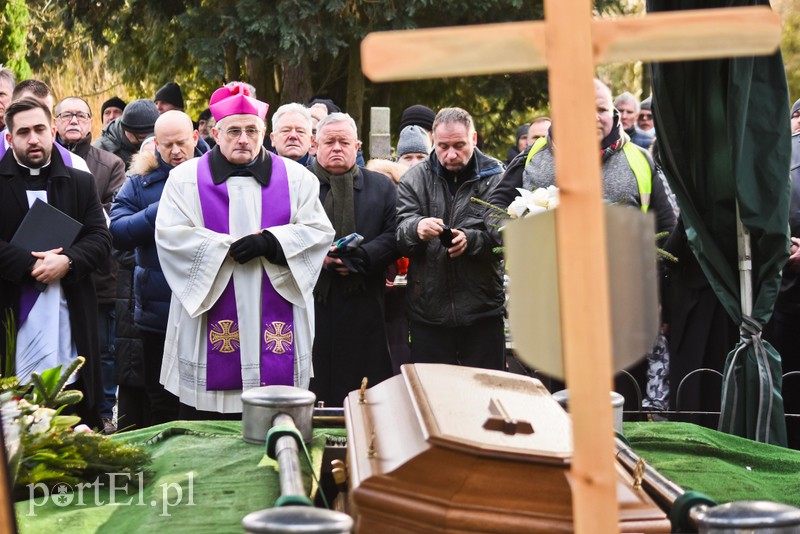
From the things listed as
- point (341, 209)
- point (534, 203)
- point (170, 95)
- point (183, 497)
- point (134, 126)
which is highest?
point (170, 95)

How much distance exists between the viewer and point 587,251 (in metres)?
1.55

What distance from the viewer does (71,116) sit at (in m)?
7.96

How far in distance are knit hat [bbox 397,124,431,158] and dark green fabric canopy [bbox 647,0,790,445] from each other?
4.10 meters

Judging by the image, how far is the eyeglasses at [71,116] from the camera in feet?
26.2

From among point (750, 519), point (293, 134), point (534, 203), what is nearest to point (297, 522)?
point (750, 519)

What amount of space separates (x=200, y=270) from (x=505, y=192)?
5.80 ft

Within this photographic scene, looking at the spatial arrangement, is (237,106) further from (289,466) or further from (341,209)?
(289,466)

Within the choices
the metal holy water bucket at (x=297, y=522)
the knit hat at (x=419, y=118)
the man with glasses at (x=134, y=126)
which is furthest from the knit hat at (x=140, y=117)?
A: the metal holy water bucket at (x=297, y=522)

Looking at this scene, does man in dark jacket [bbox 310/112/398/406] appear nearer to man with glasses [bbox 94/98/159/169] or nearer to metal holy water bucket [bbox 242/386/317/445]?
man with glasses [bbox 94/98/159/169]

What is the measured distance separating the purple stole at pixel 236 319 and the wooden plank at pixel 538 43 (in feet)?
12.3

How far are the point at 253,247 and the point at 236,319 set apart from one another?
36 cm

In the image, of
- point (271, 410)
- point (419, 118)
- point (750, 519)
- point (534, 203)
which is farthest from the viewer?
point (419, 118)

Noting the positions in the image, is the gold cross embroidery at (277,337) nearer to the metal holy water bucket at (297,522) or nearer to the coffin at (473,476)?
the coffin at (473,476)

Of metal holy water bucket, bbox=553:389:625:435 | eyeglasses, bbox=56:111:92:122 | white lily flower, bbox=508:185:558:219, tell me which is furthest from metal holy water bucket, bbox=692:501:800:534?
eyeglasses, bbox=56:111:92:122
